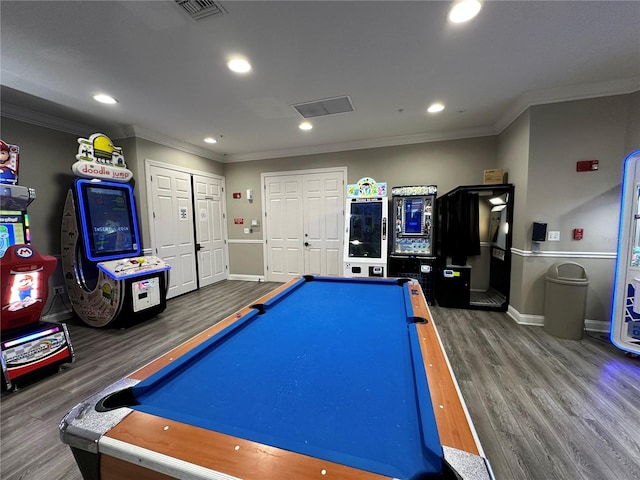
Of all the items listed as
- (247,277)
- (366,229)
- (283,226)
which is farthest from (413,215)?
(247,277)

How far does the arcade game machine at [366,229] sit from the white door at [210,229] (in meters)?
2.81

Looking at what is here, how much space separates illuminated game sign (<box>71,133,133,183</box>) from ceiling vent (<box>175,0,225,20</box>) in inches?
88.3

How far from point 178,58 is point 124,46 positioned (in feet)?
1.22

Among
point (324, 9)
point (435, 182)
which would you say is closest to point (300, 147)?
point (435, 182)

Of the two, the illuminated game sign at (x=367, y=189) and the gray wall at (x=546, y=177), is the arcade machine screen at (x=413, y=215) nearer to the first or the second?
the illuminated game sign at (x=367, y=189)

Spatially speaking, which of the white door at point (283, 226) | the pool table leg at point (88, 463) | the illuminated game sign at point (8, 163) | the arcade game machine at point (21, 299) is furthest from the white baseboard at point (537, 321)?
the illuminated game sign at point (8, 163)

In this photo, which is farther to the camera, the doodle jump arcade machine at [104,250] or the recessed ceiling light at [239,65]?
the doodle jump arcade machine at [104,250]

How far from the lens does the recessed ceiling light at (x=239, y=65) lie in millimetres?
→ 2229

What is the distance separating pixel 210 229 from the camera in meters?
5.17

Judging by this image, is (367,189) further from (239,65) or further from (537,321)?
(537,321)

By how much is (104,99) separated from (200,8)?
203 centimetres

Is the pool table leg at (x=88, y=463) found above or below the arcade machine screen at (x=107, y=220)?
below

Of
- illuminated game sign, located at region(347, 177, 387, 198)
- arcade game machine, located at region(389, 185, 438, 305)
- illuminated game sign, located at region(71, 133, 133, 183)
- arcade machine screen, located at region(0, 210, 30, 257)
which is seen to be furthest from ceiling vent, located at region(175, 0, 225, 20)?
arcade game machine, located at region(389, 185, 438, 305)

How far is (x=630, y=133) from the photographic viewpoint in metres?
2.67
